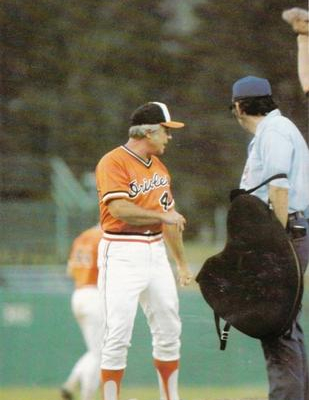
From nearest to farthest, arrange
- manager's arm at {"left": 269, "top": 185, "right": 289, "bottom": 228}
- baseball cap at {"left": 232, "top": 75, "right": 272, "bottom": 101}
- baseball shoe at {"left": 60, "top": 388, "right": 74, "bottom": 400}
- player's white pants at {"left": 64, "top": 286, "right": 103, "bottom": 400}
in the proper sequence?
manager's arm at {"left": 269, "top": 185, "right": 289, "bottom": 228}, baseball cap at {"left": 232, "top": 75, "right": 272, "bottom": 101}, player's white pants at {"left": 64, "top": 286, "right": 103, "bottom": 400}, baseball shoe at {"left": 60, "top": 388, "right": 74, "bottom": 400}

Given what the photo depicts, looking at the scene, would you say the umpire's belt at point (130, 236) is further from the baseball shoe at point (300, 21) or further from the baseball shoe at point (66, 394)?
the baseball shoe at point (300, 21)

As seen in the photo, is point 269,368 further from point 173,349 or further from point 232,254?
point 173,349

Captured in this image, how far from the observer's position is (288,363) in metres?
7.57

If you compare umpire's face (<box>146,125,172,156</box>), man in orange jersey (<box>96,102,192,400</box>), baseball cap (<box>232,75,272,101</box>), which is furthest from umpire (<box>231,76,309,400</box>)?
umpire's face (<box>146,125,172,156</box>)

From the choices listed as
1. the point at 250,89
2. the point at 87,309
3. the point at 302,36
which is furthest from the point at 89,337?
the point at 302,36

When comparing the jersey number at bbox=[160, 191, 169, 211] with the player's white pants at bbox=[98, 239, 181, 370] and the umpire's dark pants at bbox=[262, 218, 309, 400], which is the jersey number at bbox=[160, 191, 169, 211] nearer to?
the player's white pants at bbox=[98, 239, 181, 370]

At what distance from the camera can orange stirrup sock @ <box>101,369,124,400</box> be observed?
27.8 ft

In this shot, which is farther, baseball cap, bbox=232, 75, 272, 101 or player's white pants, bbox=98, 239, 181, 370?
player's white pants, bbox=98, 239, 181, 370

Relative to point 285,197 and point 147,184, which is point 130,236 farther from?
point 285,197

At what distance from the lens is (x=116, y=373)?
27.8 ft

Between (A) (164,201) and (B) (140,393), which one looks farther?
(B) (140,393)

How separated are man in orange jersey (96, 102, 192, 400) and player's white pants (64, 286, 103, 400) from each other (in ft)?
1.17

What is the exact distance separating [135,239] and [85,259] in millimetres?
597

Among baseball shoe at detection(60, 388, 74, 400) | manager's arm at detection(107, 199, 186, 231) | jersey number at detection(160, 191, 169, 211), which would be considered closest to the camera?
manager's arm at detection(107, 199, 186, 231)
